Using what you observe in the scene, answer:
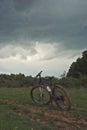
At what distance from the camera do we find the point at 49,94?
19.5 meters

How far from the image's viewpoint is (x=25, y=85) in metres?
32.6

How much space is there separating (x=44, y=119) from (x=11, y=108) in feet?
8.03

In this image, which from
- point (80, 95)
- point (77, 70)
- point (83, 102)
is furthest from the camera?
point (77, 70)

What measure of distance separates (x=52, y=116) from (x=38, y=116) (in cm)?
48

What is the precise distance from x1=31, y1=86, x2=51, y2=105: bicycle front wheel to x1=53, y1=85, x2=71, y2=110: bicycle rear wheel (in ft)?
1.99

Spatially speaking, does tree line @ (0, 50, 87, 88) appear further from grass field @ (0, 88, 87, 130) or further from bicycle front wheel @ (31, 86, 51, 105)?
grass field @ (0, 88, 87, 130)

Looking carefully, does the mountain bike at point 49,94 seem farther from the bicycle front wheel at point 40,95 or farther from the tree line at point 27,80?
the tree line at point 27,80

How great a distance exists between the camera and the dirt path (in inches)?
587

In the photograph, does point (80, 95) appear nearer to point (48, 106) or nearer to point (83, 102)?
point (83, 102)

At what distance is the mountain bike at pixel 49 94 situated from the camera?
18.6 m

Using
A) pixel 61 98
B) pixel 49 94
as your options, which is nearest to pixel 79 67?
pixel 49 94

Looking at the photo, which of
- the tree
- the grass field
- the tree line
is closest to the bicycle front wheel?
the grass field

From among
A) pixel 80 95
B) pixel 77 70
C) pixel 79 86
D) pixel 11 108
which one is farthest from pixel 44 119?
pixel 77 70

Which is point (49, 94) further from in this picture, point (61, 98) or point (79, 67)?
point (79, 67)
